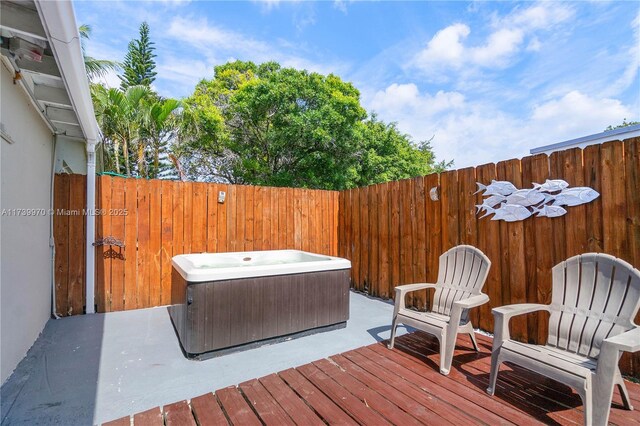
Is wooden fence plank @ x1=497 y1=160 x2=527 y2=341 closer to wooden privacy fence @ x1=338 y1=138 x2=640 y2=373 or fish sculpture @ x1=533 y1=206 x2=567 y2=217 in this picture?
wooden privacy fence @ x1=338 y1=138 x2=640 y2=373

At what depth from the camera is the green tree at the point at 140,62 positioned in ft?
47.5

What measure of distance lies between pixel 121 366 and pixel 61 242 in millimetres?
2312

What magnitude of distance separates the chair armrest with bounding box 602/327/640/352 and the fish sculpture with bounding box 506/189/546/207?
153 cm

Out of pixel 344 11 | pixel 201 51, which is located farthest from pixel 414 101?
pixel 201 51

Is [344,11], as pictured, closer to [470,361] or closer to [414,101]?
[414,101]

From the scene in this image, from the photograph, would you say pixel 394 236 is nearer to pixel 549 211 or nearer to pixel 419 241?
pixel 419 241

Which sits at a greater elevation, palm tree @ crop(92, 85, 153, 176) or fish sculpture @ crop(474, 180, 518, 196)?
palm tree @ crop(92, 85, 153, 176)

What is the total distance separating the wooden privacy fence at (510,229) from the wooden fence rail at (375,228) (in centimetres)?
1

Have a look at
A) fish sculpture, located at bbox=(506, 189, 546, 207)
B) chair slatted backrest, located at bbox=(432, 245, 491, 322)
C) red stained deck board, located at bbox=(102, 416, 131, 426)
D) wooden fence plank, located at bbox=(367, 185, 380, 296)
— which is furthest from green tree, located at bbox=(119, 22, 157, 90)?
fish sculpture, located at bbox=(506, 189, 546, 207)

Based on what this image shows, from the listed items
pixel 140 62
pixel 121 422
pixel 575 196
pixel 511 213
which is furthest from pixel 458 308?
pixel 140 62

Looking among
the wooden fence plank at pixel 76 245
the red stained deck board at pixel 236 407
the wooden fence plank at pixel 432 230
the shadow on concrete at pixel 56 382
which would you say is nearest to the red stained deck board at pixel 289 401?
the red stained deck board at pixel 236 407

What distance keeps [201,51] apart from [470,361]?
10744 millimetres

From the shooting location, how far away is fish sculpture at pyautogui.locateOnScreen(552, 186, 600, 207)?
2701mm

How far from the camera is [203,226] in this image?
485cm
